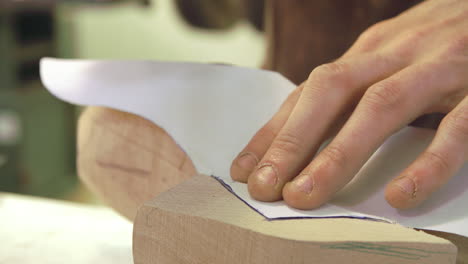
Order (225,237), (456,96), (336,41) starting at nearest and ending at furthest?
(225,237)
(456,96)
(336,41)

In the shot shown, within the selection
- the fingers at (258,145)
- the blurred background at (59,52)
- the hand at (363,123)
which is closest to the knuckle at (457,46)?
the hand at (363,123)

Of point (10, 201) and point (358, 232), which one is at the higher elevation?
point (358, 232)

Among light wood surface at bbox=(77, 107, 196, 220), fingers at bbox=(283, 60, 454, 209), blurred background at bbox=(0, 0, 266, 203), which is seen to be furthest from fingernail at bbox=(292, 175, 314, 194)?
blurred background at bbox=(0, 0, 266, 203)

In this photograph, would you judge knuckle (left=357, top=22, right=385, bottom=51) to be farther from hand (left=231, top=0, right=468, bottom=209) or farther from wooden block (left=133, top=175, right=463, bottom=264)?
wooden block (left=133, top=175, right=463, bottom=264)

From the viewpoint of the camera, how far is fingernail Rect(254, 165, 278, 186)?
30cm

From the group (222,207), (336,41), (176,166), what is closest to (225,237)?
(222,207)

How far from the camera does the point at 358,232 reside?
27 centimetres

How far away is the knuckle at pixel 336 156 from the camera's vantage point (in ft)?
1.02

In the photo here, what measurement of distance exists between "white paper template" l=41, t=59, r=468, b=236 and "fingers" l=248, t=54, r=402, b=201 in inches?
0.6

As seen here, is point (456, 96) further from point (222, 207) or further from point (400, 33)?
point (222, 207)

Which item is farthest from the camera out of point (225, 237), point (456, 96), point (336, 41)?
point (336, 41)

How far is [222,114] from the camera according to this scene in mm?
415

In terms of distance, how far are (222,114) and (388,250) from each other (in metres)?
0.20

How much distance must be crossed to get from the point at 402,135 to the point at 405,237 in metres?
0.13
